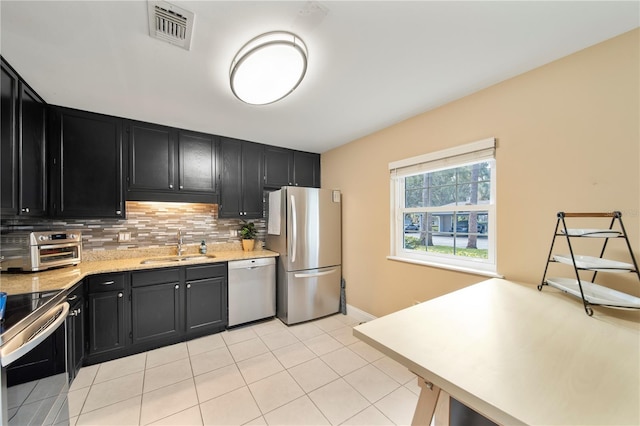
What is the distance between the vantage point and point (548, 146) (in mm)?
1650

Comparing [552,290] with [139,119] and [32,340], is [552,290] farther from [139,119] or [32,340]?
[139,119]

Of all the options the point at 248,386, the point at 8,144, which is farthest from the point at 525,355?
the point at 8,144

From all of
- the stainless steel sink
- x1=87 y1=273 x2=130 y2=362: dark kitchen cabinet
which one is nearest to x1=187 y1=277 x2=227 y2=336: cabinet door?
the stainless steel sink

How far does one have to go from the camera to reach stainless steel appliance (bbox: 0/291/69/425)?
1.02 m

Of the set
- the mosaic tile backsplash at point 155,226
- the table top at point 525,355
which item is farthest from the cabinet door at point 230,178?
the table top at point 525,355

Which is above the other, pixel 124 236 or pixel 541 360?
pixel 124 236

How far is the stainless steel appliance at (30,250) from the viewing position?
1880 mm

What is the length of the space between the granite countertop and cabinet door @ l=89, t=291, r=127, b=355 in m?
0.24

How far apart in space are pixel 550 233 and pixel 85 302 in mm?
3653

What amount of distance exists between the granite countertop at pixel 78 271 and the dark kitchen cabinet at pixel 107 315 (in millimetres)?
116

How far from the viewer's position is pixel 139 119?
2541 millimetres

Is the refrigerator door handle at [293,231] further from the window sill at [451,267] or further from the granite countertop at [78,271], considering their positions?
the window sill at [451,267]

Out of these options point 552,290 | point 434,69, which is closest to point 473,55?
point 434,69

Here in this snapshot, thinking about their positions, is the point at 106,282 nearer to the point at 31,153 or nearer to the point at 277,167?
the point at 31,153
